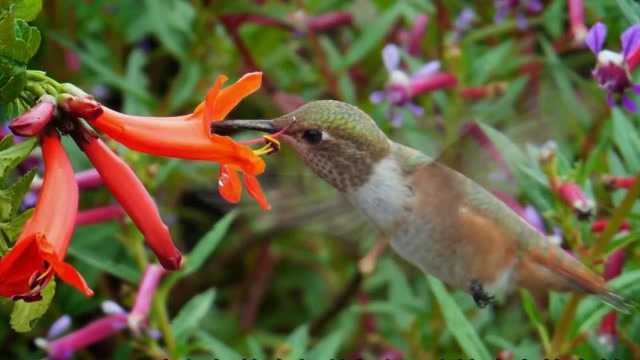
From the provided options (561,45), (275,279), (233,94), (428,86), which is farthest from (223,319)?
(233,94)

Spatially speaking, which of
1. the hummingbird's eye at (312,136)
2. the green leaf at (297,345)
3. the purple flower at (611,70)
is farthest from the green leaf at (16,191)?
the purple flower at (611,70)

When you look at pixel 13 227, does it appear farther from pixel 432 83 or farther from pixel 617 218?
pixel 432 83

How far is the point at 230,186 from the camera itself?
1401mm

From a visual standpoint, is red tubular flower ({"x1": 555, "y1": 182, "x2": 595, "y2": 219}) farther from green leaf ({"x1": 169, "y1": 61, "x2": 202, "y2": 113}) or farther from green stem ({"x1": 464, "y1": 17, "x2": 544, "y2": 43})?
green leaf ({"x1": 169, "y1": 61, "x2": 202, "y2": 113})

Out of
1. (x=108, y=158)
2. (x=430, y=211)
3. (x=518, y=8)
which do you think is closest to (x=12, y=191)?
(x=108, y=158)

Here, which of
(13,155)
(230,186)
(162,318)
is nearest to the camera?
(13,155)

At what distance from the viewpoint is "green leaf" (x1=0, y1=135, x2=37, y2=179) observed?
1286 millimetres

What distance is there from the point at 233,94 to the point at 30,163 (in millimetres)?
1184

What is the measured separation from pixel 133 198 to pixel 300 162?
0.89 metres

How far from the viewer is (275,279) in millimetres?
3229

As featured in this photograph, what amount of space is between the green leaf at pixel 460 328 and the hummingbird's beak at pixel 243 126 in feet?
1.73

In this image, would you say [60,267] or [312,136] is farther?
[312,136]

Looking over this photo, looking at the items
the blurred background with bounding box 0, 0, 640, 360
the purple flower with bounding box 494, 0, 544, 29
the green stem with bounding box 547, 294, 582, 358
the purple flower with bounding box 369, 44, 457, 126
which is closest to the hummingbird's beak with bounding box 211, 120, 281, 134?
the blurred background with bounding box 0, 0, 640, 360

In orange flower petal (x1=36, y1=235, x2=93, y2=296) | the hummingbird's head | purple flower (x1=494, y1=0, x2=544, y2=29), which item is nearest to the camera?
orange flower petal (x1=36, y1=235, x2=93, y2=296)
